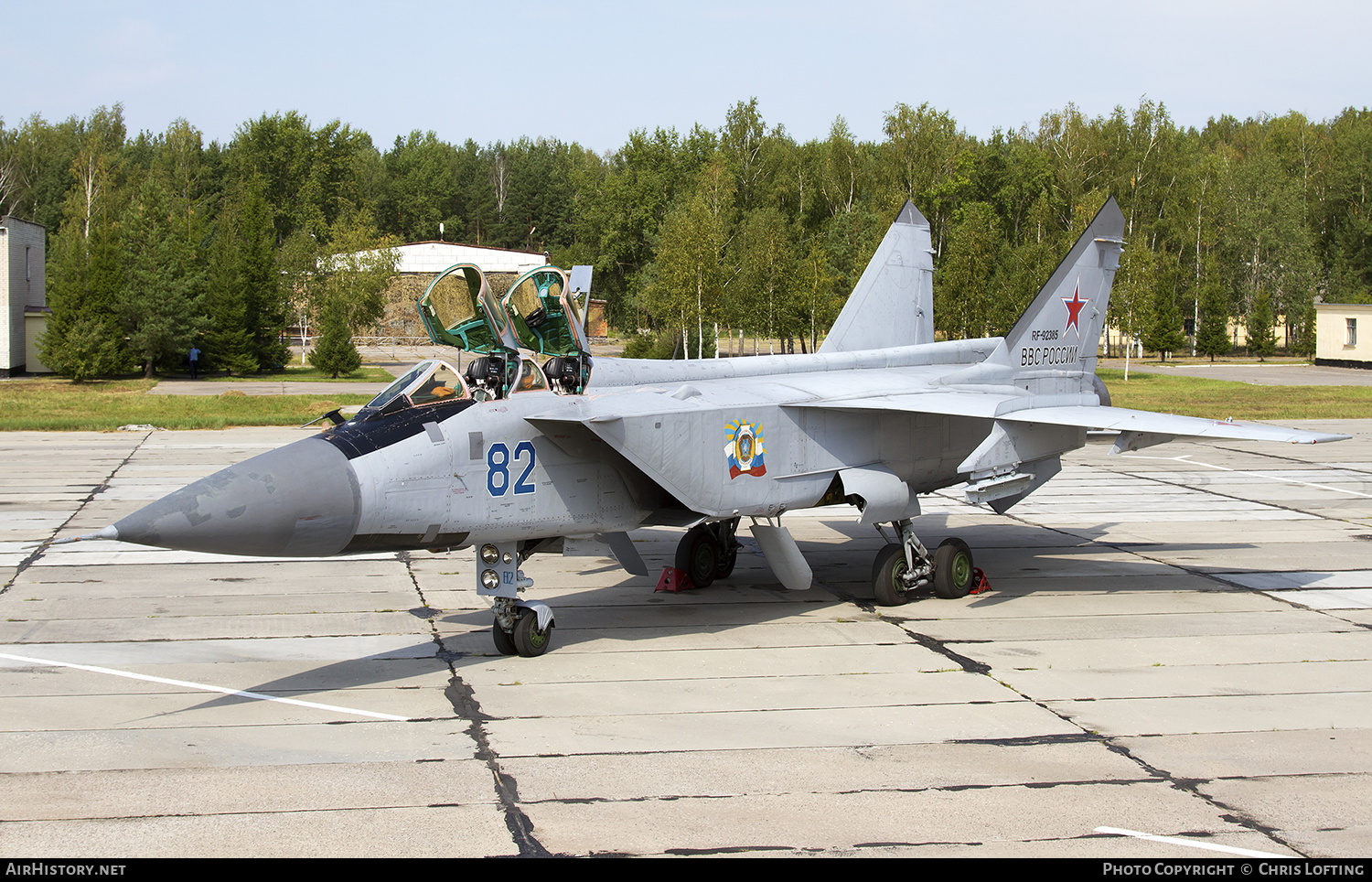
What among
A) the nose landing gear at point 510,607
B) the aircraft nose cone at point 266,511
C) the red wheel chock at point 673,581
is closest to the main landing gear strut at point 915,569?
the red wheel chock at point 673,581

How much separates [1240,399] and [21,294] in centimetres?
4871

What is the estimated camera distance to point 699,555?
13.3 m

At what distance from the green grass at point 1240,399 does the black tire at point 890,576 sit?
63.7 ft

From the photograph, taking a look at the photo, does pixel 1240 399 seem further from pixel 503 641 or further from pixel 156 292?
pixel 156 292

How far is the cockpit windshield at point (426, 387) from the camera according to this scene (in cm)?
960

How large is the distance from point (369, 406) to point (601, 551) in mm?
3224

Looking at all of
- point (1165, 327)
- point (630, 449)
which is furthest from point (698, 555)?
point (1165, 327)

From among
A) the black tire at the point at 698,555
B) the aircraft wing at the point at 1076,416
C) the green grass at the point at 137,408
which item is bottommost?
the black tire at the point at 698,555

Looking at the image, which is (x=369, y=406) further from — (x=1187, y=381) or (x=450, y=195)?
(x=450, y=195)

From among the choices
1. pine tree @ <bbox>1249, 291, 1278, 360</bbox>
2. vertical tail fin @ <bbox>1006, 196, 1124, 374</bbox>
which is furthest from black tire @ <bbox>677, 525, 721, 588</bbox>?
pine tree @ <bbox>1249, 291, 1278, 360</bbox>

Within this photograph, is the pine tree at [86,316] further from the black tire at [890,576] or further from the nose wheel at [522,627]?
the black tire at [890,576]

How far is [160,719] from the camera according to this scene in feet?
28.3

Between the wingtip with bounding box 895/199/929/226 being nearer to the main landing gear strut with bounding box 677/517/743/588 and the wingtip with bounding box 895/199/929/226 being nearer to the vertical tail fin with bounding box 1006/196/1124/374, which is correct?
the vertical tail fin with bounding box 1006/196/1124/374

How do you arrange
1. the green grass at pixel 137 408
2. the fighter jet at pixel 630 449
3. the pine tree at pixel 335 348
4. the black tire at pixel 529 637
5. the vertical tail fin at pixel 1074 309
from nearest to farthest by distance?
1. the fighter jet at pixel 630 449
2. the black tire at pixel 529 637
3. the vertical tail fin at pixel 1074 309
4. the green grass at pixel 137 408
5. the pine tree at pixel 335 348
